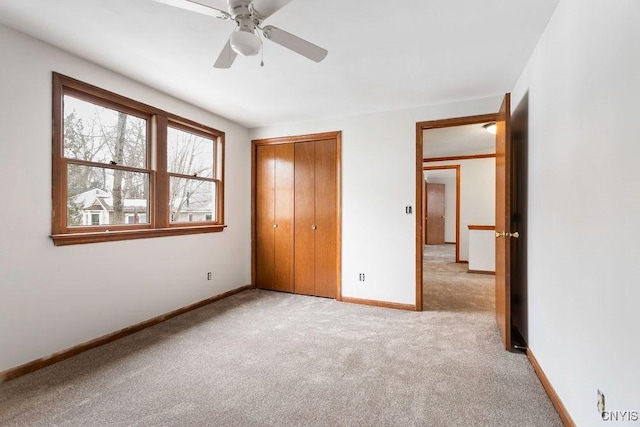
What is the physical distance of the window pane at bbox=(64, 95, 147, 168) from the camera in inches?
98.4

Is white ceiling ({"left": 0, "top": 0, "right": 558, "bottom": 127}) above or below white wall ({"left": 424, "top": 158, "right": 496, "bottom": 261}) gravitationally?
above

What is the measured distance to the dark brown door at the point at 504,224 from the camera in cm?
248

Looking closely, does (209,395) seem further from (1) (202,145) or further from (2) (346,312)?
(1) (202,145)

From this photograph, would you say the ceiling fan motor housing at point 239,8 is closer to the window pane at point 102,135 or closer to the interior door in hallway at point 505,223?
the window pane at point 102,135

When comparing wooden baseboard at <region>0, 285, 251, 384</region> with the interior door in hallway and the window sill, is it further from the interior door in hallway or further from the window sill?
the interior door in hallway

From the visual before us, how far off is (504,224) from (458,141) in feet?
10.7

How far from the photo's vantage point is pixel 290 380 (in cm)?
207

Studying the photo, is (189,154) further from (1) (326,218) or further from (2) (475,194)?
(2) (475,194)

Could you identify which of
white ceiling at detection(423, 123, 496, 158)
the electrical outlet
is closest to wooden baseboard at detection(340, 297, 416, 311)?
the electrical outlet

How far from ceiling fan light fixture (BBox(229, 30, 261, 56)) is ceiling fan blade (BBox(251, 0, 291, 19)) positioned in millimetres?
106

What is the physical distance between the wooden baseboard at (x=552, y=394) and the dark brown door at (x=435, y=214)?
8058 mm

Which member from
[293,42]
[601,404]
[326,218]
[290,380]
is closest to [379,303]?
[326,218]

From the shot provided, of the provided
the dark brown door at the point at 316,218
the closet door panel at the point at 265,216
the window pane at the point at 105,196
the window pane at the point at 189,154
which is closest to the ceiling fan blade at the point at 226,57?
the window pane at the point at 105,196

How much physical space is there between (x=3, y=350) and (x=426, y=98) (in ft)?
13.9
